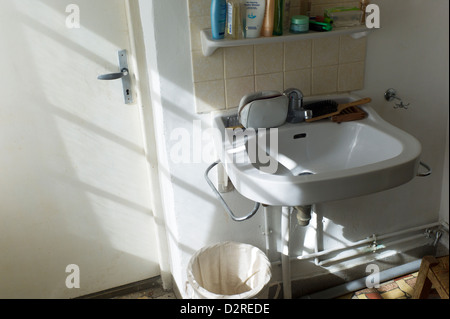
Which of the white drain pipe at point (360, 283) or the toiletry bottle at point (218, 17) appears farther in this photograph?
the white drain pipe at point (360, 283)

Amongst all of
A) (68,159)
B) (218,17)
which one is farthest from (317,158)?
(68,159)

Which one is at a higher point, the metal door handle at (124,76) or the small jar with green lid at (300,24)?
the small jar with green lid at (300,24)

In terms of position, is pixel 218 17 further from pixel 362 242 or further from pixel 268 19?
pixel 362 242

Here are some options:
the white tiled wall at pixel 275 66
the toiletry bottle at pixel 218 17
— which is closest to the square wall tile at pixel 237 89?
the white tiled wall at pixel 275 66

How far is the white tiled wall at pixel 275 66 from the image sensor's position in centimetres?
159

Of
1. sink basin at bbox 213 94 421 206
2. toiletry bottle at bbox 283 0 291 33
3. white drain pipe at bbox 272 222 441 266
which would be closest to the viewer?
sink basin at bbox 213 94 421 206

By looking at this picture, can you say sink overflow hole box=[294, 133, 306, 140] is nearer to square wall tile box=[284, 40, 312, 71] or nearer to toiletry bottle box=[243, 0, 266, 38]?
square wall tile box=[284, 40, 312, 71]

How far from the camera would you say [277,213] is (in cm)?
189

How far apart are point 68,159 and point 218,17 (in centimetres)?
84

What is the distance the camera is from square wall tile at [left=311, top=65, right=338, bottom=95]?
1739 millimetres

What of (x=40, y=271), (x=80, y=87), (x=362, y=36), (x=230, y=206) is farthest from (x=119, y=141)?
(x=362, y=36)

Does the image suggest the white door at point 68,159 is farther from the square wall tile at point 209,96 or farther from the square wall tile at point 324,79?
the square wall tile at point 324,79

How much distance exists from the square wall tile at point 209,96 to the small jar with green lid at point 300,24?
0.32m

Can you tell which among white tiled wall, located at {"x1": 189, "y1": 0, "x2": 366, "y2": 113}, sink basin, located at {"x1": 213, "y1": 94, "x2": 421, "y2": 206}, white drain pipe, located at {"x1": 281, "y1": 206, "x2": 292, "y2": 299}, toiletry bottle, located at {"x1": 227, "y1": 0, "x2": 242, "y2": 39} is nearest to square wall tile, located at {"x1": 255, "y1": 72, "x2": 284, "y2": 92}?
white tiled wall, located at {"x1": 189, "y1": 0, "x2": 366, "y2": 113}
